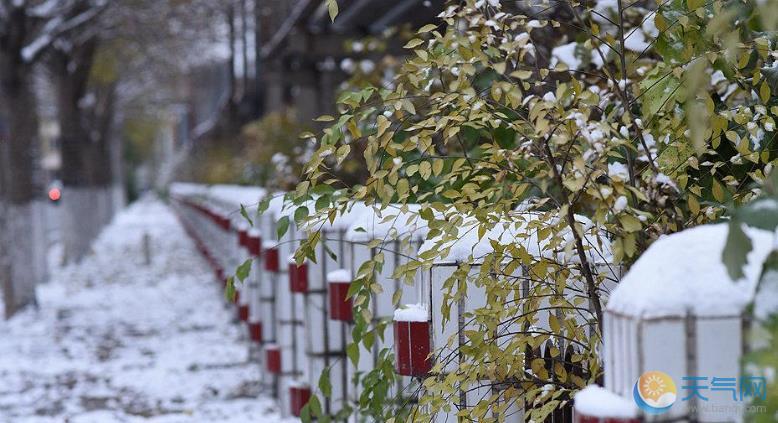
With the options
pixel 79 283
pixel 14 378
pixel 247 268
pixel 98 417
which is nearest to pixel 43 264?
pixel 79 283

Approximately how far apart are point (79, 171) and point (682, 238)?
19.9m

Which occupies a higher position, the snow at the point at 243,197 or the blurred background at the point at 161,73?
the blurred background at the point at 161,73

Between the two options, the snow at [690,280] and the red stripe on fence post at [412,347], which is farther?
the red stripe on fence post at [412,347]

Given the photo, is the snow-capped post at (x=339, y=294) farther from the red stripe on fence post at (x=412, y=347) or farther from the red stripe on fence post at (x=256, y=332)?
the red stripe on fence post at (x=256, y=332)

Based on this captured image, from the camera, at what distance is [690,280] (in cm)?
166

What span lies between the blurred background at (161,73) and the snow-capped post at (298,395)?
1.89m

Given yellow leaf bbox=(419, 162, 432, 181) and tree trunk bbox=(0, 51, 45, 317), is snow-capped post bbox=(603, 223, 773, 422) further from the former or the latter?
tree trunk bbox=(0, 51, 45, 317)

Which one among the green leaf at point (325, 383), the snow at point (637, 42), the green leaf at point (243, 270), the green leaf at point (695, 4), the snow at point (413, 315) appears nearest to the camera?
the green leaf at point (695, 4)

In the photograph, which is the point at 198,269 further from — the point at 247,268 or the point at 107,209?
the point at 107,209

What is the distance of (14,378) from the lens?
7.94 m

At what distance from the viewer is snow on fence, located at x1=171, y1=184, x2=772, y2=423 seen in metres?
1.65

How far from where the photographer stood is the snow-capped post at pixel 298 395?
540cm

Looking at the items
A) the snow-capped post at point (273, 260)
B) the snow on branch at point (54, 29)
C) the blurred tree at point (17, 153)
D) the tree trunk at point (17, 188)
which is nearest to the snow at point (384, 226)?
the snow-capped post at point (273, 260)

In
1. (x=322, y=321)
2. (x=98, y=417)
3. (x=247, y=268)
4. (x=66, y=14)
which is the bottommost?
(x=98, y=417)
